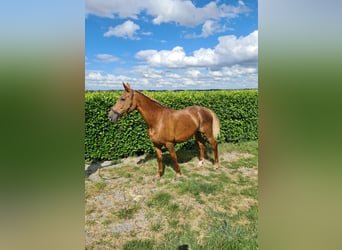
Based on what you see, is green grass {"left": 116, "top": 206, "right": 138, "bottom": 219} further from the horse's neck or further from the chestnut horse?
the horse's neck

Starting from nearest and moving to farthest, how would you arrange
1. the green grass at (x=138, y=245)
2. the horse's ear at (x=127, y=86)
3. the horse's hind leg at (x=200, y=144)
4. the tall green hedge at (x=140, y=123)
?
1. the green grass at (x=138, y=245)
2. the horse's ear at (x=127, y=86)
3. the horse's hind leg at (x=200, y=144)
4. the tall green hedge at (x=140, y=123)

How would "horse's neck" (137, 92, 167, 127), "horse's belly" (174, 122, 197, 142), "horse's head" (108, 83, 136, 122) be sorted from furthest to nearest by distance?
"horse's belly" (174, 122, 197, 142) → "horse's neck" (137, 92, 167, 127) → "horse's head" (108, 83, 136, 122)

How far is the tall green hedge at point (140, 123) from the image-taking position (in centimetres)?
376

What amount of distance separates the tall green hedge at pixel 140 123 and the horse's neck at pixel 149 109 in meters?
0.46

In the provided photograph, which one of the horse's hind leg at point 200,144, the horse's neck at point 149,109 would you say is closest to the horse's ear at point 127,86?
the horse's neck at point 149,109

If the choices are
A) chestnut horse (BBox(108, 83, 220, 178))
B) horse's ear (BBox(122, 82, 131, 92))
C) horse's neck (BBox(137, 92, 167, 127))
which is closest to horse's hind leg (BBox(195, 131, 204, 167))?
chestnut horse (BBox(108, 83, 220, 178))

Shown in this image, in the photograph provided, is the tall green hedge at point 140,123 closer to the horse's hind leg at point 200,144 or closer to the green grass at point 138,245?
the horse's hind leg at point 200,144

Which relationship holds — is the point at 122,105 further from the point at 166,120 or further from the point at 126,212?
the point at 126,212

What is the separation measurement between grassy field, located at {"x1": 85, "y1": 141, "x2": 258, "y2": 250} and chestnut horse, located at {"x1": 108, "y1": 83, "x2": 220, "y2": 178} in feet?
1.14

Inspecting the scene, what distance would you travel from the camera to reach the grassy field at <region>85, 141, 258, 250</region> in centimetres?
249
